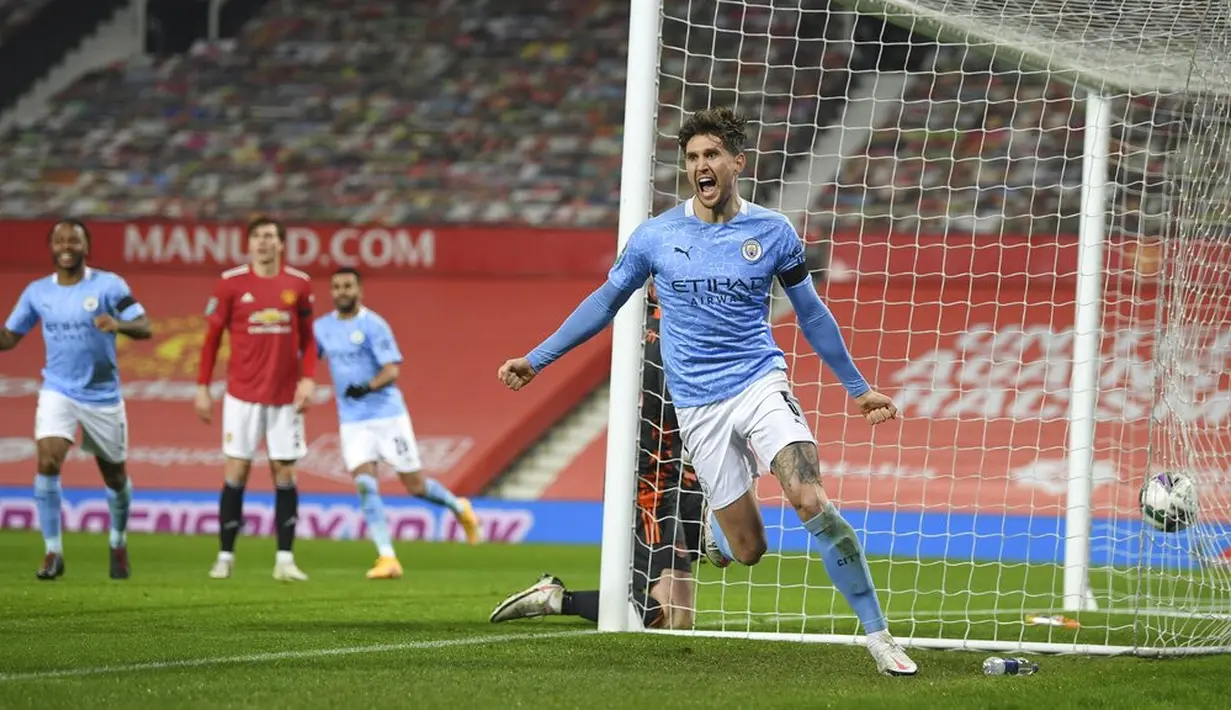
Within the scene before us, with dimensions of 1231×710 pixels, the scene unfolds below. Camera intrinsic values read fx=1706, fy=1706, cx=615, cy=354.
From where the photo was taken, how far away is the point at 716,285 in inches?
243

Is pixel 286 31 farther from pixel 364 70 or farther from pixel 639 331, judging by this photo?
pixel 639 331

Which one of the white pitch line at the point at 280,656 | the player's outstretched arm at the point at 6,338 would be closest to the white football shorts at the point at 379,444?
the player's outstretched arm at the point at 6,338

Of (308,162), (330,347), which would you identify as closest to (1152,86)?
(330,347)

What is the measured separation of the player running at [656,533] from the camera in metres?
7.72

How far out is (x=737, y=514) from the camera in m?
6.28

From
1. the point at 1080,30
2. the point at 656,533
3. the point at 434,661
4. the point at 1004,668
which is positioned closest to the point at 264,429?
the point at 656,533

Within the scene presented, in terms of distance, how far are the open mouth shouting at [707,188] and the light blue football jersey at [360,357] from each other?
21.8 ft

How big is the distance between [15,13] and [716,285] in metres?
20.6

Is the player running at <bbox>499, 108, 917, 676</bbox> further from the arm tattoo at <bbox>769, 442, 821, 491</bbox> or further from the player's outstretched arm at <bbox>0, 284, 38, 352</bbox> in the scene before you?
the player's outstretched arm at <bbox>0, 284, 38, 352</bbox>

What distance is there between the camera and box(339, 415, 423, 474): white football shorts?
41.1ft

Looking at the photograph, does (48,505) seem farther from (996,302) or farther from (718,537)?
(996,302)

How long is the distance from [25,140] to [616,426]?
17246 mm

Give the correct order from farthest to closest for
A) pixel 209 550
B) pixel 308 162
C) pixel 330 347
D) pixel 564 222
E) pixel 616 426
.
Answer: pixel 308 162
pixel 564 222
pixel 209 550
pixel 330 347
pixel 616 426

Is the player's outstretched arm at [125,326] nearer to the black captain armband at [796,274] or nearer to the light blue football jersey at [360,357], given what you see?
the light blue football jersey at [360,357]
